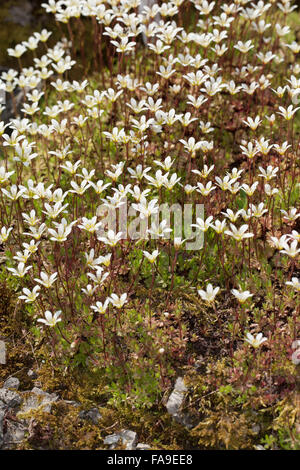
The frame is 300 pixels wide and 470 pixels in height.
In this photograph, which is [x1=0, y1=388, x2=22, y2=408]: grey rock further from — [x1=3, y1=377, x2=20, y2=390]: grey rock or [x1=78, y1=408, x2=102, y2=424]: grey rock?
[x1=78, y1=408, x2=102, y2=424]: grey rock

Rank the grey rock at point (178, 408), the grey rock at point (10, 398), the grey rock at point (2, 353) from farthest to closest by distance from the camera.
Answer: the grey rock at point (2, 353), the grey rock at point (10, 398), the grey rock at point (178, 408)

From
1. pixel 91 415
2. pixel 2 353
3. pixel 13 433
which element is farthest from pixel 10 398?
pixel 91 415

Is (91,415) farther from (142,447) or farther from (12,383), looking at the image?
(12,383)

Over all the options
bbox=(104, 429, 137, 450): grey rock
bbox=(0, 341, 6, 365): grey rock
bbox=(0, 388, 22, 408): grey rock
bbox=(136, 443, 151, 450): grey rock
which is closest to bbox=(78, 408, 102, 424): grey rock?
bbox=(104, 429, 137, 450): grey rock

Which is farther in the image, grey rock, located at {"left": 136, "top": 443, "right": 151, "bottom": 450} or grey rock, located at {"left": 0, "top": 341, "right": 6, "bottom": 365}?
grey rock, located at {"left": 0, "top": 341, "right": 6, "bottom": 365}

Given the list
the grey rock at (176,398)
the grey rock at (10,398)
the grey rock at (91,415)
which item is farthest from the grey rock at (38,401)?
the grey rock at (176,398)

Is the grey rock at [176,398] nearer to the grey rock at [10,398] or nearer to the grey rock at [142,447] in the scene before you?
the grey rock at [142,447]
